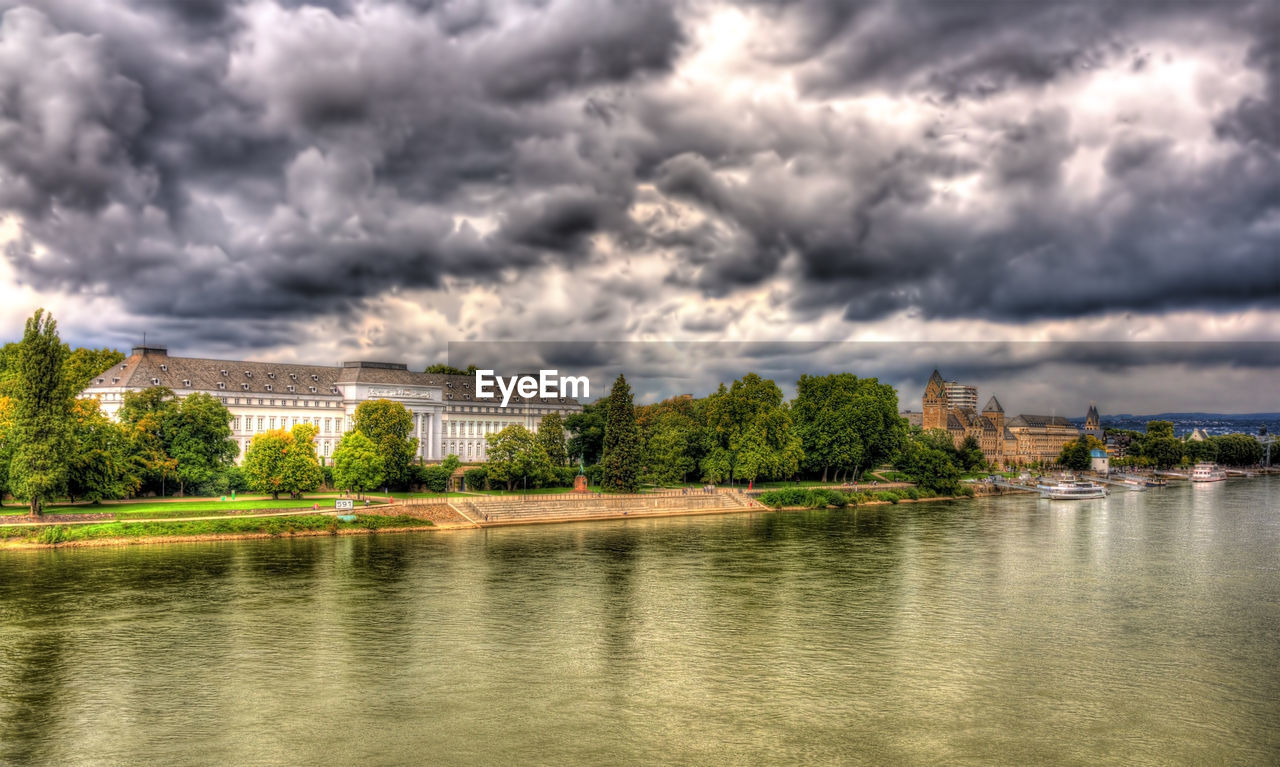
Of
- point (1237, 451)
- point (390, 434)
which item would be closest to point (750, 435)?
point (390, 434)

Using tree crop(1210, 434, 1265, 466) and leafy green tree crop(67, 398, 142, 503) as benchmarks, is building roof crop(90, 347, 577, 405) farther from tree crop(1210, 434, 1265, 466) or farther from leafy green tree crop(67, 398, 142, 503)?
tree crop(1210, 434, 1265, 466)

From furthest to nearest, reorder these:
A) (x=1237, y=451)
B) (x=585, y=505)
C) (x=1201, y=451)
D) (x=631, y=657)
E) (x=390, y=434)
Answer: (x=1237, y=451) < (x=1201, y=451) < (x=390, y=434) < (x=585, y=505) < (x=631, y=657)

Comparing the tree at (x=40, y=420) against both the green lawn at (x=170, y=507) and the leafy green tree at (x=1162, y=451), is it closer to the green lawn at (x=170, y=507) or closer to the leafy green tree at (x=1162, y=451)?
the green lawn at (x=170, y=507)

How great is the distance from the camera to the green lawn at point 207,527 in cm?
5091

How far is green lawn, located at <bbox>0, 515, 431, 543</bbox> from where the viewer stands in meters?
50.9

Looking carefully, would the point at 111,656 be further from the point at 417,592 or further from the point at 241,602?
the point at 417,592

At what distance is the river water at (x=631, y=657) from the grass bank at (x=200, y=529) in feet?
6.51

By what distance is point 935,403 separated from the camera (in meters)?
190

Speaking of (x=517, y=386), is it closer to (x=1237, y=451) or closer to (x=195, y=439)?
(x=195, y=439)

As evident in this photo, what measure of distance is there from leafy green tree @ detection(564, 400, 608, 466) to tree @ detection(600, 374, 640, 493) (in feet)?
42.1

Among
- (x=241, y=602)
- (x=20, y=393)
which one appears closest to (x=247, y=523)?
(x=20, y=393)

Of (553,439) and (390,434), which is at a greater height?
(390,434)

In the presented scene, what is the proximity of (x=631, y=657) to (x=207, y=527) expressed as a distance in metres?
36.5

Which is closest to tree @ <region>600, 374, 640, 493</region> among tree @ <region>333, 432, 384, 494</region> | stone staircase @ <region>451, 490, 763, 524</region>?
stone staircase @ <region>451, 490, 763, 524</region>
